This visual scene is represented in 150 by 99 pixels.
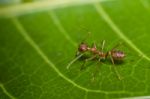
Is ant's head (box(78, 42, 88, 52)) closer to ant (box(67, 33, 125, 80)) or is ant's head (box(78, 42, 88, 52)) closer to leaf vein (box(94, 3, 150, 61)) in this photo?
ant (box(67, 33, 125, 80))

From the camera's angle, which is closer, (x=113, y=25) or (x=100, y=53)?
(x=100, y=53)

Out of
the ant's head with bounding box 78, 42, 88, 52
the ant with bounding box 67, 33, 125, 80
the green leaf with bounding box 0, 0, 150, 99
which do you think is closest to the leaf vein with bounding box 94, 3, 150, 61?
the green leaf with bounding box 0, 0, 150, 99

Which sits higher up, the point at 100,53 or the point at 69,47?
the point at 69,47

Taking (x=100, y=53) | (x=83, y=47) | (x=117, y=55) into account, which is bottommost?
(x=117, y=55)

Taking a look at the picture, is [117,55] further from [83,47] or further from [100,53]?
[83,47]

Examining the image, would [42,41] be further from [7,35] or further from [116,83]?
[116,83]

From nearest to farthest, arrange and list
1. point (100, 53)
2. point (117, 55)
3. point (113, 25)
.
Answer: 1. point (117, 55)
2. point (100, 53)
3. point (113, 25)

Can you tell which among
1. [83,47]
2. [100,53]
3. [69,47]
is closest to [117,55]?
[100,53]

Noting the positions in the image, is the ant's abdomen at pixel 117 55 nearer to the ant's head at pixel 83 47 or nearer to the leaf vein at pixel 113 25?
the leaf vein at pixel 113 25

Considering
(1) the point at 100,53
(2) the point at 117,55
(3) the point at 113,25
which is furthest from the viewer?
(3) the point at 113,25
